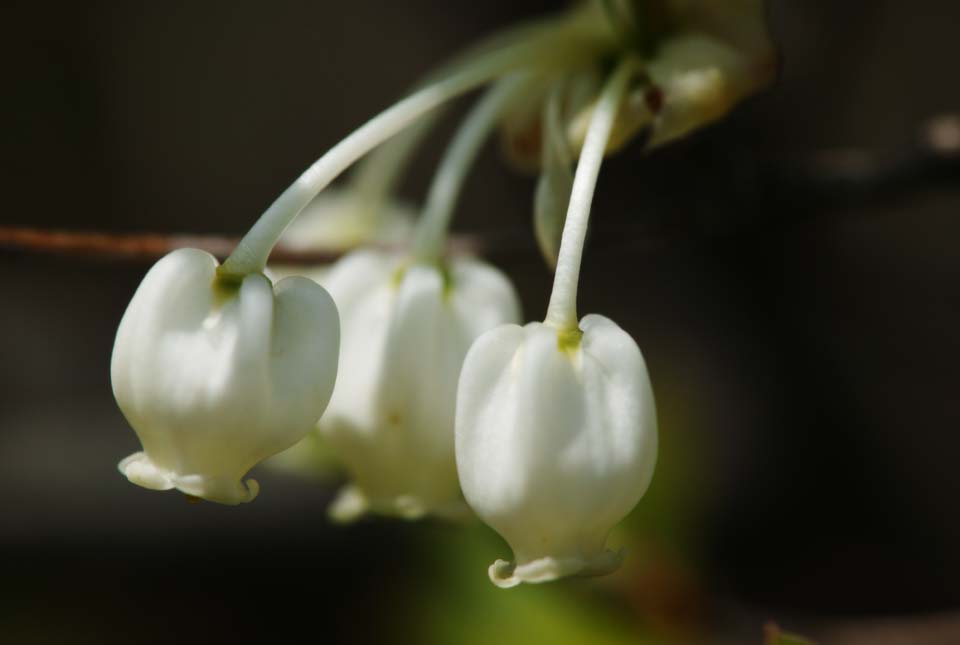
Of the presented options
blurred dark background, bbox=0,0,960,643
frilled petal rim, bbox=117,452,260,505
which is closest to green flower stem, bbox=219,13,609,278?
frilled petal rim, bbox=117,452,260,505

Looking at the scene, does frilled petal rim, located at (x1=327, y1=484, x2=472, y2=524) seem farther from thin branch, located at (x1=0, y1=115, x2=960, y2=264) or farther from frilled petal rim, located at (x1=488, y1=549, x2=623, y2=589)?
thin branch, located at (x1=0, y1=115, x2=960, y2=264)

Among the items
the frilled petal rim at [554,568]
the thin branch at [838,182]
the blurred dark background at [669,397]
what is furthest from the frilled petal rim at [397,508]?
the blurred dark background at [669,397]

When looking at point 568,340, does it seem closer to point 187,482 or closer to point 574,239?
point 574,239

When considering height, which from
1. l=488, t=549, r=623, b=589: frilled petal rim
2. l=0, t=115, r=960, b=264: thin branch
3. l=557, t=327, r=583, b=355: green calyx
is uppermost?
l=0, t=115, r=960, b=264: thin branch

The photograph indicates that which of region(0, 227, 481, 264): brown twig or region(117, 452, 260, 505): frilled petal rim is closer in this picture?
region(117, 452, 260, 505): frilled petal rim

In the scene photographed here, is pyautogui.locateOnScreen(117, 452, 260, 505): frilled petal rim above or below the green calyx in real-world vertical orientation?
below

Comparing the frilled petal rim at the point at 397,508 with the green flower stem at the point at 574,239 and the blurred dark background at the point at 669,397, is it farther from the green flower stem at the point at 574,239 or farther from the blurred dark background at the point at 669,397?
the blurred dark background at the point at 669,397

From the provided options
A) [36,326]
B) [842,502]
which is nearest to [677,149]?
[842,502]
